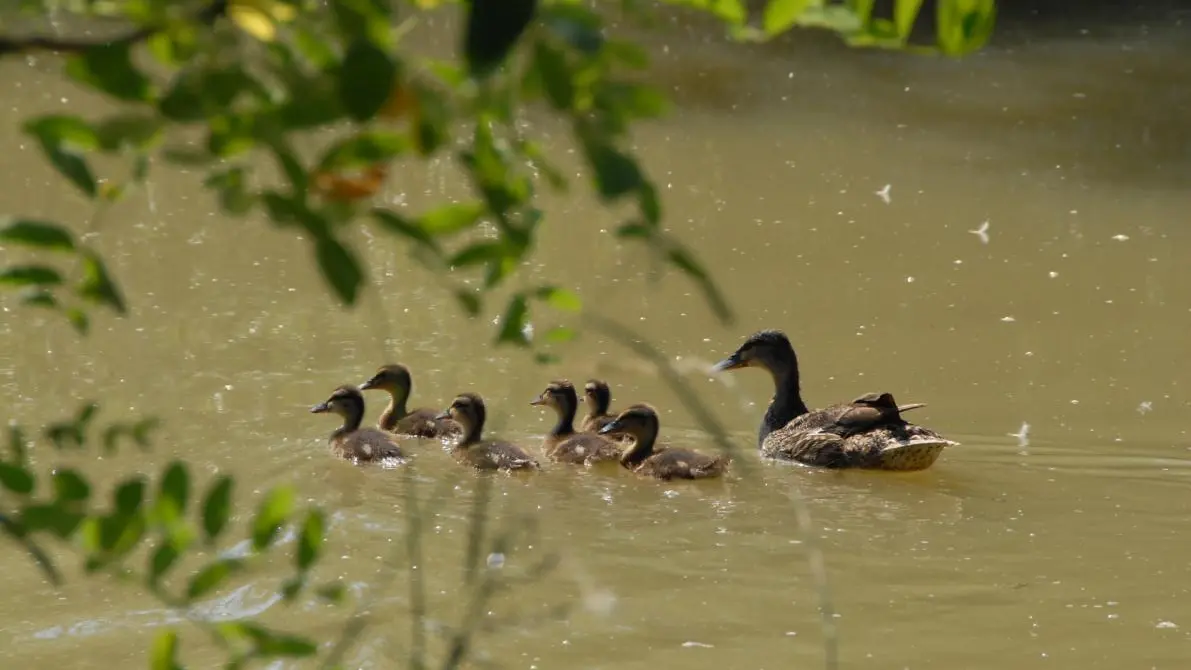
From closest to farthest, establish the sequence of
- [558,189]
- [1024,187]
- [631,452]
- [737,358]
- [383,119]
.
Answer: [383,119], [558,189], [631,452], [737,358], [1024,187]

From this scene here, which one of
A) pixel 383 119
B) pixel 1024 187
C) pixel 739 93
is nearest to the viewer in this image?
pixel 383 119

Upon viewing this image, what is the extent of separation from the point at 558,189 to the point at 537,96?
0.95ft

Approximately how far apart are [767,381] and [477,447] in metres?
2.26

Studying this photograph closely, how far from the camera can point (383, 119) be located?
1.32 metres

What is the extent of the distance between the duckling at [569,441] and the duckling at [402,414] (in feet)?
1.24

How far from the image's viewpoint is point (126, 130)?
1.34 metres

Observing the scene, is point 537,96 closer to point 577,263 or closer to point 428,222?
point 428,222

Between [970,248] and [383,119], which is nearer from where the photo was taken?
[383,119]

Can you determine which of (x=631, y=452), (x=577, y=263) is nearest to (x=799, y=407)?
(x=631, y=452)

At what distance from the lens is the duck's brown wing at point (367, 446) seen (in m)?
6.19

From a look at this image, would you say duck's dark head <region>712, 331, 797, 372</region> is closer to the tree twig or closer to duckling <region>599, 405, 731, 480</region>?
duckling <region>599, 405, 731, 480</region>

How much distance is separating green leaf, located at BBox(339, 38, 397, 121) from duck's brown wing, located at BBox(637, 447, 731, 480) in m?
4.87

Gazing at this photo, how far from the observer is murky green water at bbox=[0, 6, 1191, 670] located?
4.59 metres

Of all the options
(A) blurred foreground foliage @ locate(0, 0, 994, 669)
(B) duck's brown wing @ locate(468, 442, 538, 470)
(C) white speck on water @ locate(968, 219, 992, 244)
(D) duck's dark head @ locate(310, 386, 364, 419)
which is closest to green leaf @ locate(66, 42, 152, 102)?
(A) blurred foreground foliage @ locate(0, 0, 994, 669)
